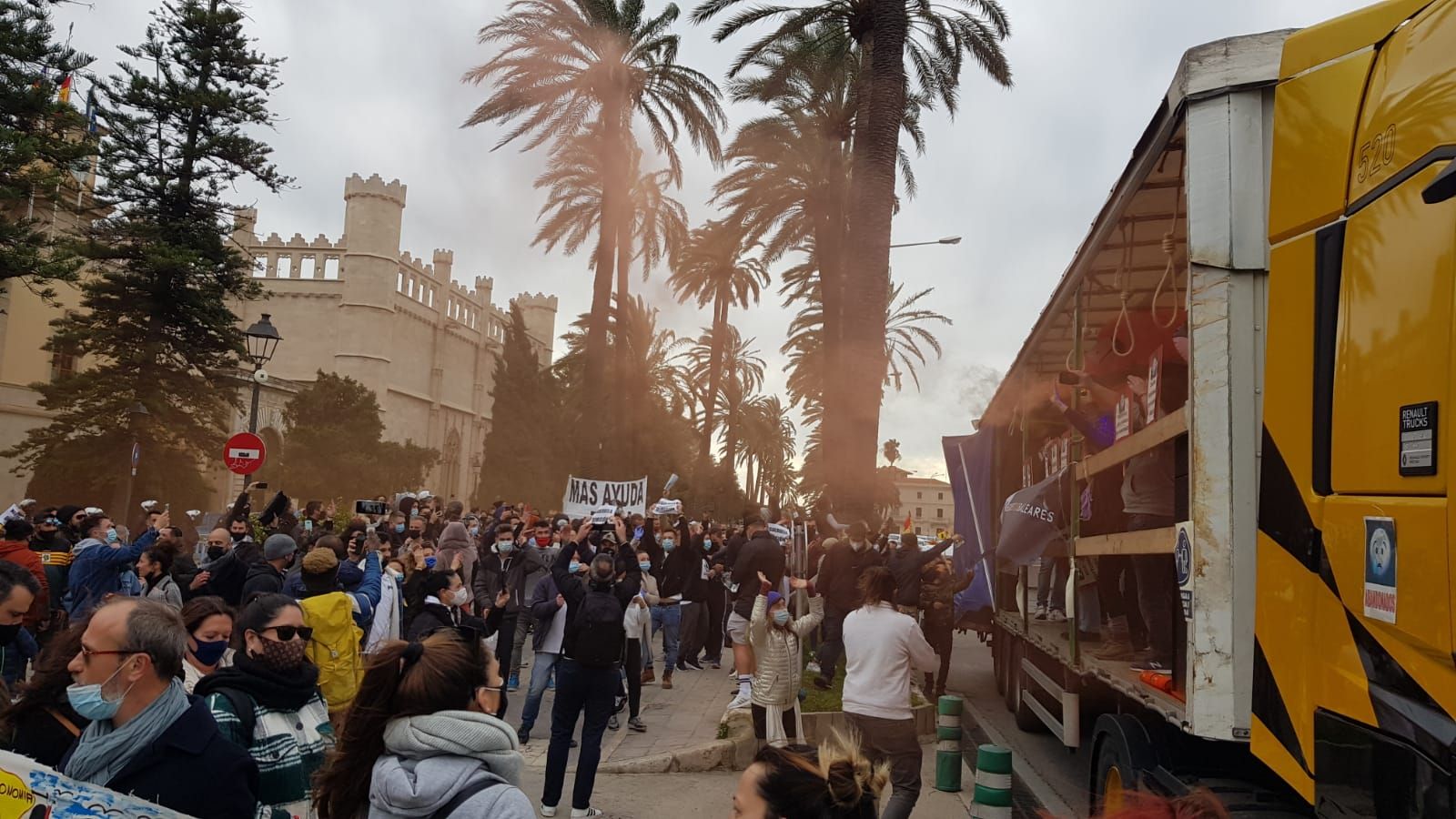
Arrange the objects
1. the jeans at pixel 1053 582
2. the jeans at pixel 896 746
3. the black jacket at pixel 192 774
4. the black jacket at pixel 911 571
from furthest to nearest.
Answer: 1. the black jacket at pixel 911 571
2. the jeans at pixel 1053 582
3. the jeans at pixel 896 746
4. the black jacket at pixel 192 774

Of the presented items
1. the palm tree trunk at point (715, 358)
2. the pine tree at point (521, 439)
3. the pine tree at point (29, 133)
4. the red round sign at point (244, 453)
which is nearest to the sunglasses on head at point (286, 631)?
the red round sign at point (244, 453)

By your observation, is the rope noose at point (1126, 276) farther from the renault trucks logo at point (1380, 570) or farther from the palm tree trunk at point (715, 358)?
the palm tree trunk at point (715, 358)

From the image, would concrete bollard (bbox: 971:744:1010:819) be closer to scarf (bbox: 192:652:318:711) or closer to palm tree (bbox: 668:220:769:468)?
scarf (bbox: 192:652:318:711)

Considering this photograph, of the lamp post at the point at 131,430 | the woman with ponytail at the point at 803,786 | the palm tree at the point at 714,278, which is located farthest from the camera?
the palm tree at the point at 714,278

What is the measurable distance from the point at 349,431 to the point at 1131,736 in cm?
4415

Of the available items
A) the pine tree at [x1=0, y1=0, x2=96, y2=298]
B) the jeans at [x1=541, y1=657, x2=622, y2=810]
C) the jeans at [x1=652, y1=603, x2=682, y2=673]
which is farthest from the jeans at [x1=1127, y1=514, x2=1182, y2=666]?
the pine tree at [x1=0, y1=0, x2=96, y2=298]

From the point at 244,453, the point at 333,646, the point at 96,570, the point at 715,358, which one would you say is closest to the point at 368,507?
the point at 244,453

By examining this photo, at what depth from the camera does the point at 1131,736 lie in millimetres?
4547

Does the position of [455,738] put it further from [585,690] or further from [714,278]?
[714,278]

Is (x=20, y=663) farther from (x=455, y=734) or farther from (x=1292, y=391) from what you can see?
(x=1292, y=391)

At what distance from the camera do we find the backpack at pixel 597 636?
702cm

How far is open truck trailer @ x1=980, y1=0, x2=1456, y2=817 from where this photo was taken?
2.60m

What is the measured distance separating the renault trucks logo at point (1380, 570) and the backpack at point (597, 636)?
5.11 metres

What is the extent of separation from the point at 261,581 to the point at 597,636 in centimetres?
237
